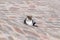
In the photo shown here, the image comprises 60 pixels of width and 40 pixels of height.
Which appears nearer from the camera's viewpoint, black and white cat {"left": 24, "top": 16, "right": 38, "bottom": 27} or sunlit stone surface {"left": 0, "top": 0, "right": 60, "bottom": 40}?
sunlit stone surface {"left": 0, "top": 0, "right": 60, "bottom": 40}

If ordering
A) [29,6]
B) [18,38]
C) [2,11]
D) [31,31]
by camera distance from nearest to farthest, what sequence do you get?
[18,38] < [31,31] < [2,11] < [29,6]

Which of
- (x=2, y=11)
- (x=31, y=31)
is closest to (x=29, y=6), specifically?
(x=2, y=11)

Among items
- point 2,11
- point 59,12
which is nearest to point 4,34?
point 2,11

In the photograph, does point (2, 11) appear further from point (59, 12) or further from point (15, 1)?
point (59, 12)

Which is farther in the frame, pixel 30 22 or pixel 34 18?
pixel 34 18

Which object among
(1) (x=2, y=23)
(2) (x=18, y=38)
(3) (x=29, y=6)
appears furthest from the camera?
(3) (x=29, y=6)

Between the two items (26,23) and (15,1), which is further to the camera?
(15,1)

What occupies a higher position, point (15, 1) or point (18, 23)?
point (15, 1)

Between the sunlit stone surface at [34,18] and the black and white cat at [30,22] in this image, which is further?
the black and white cat at [30,22]
